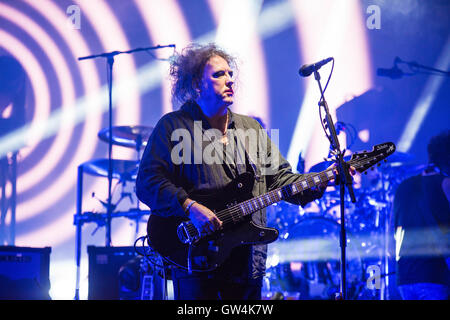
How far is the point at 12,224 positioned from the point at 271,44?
4.46 meters

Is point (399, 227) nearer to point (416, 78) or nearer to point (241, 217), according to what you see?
point (241, 217)

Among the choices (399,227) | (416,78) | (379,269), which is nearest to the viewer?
(399,227)

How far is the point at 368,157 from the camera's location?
9.84ft

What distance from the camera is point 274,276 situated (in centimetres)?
597

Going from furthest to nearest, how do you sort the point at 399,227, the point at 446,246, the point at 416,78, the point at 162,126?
the point at 416,78 → the point at 399,227 → the point at 446,246 → the point at 162,126

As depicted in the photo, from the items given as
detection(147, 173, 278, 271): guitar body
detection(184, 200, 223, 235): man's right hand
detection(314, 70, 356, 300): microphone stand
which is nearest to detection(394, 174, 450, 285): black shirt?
detection(314, 70, 356, 300): microphone stand

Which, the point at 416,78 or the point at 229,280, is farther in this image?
the point at 416,78

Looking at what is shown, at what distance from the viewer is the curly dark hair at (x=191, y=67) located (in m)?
3.12

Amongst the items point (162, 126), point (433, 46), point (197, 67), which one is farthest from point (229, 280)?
point (433, 46)

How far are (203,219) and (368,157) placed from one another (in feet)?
3.88

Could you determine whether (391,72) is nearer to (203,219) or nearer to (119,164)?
(119,164)

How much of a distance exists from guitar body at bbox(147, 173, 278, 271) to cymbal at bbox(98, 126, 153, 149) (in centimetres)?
315

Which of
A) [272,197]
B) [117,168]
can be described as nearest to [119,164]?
[117,168]

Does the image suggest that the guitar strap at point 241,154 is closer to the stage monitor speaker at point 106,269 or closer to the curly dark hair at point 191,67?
the curly dark hair at point 191,67
